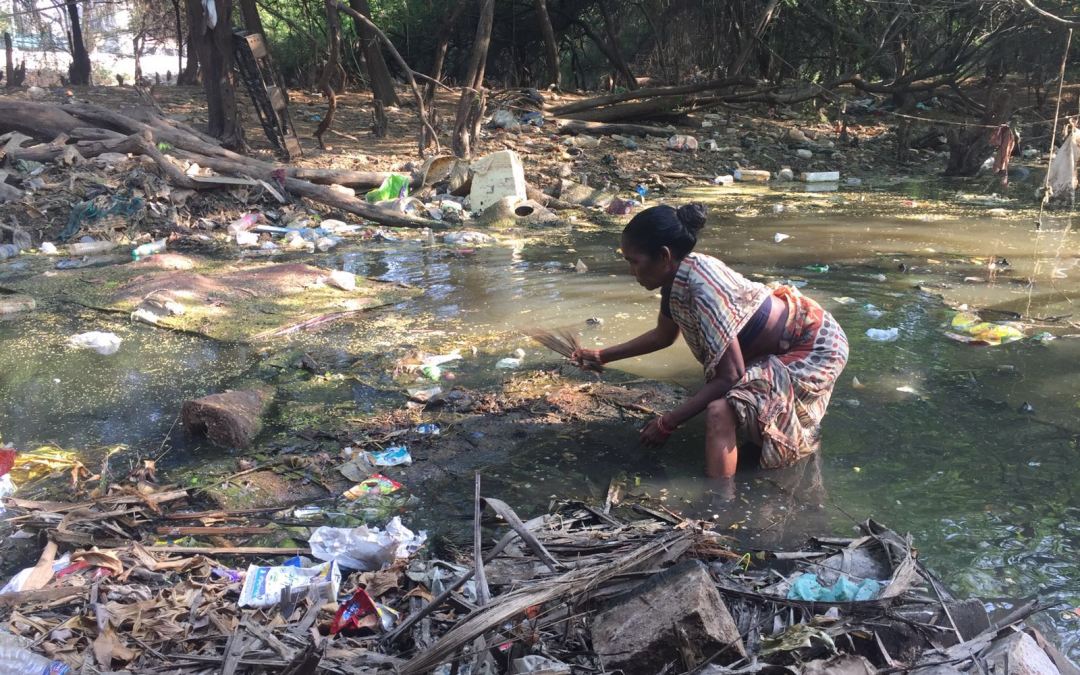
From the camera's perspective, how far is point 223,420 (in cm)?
331

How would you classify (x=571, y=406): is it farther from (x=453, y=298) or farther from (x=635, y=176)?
(x=635, y=176)

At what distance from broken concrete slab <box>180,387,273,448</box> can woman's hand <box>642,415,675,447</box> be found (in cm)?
168

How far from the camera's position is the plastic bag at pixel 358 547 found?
8.05 ft

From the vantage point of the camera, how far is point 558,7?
16.3m

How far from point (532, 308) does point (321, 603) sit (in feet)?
11.1

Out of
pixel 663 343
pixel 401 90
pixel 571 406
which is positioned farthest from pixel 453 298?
pixel 401 90

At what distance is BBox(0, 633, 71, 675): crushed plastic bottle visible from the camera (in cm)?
183

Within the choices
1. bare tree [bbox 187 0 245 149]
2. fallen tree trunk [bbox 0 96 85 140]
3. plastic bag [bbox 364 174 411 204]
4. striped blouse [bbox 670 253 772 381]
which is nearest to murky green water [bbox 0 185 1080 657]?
striped blouse [bbox 670 253 772 381]

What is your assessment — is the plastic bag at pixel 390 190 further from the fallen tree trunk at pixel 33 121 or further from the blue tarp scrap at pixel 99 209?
the fallen tree trunk at pixel 33 121

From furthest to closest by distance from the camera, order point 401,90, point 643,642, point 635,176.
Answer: point 401,90, point 635,176, point 643,642

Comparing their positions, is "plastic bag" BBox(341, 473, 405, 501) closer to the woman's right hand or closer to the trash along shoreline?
the trash along shoreline

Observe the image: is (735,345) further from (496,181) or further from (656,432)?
(496,181)

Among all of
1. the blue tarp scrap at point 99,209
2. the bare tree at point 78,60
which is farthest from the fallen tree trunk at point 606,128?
Answer: the bare tree at point 78,60

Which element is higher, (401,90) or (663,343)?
(401,90)
